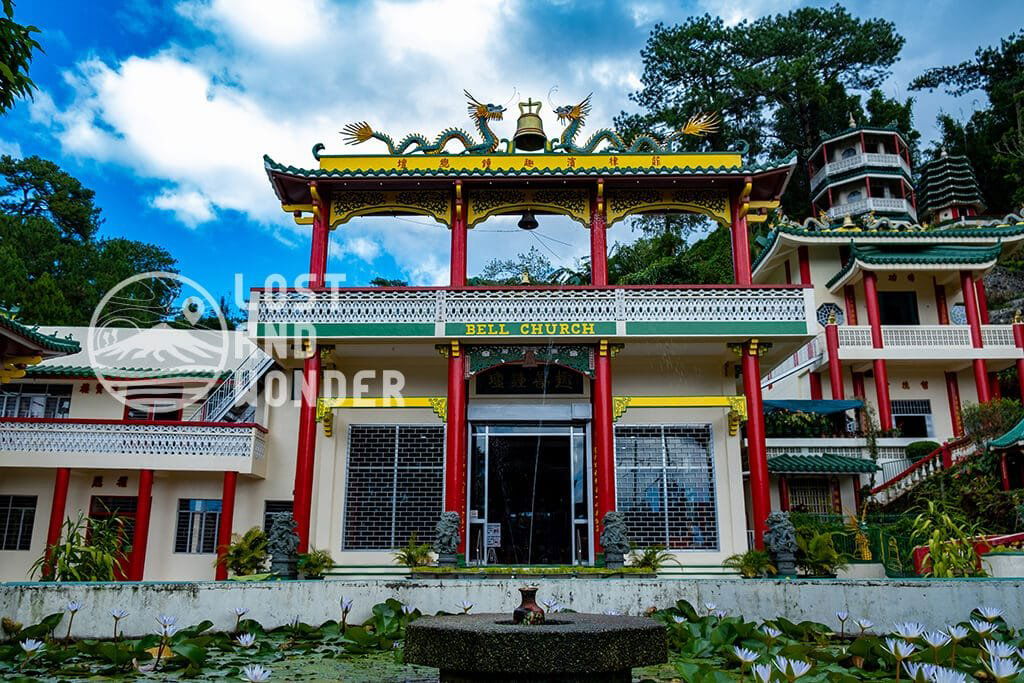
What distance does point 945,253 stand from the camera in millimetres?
23578

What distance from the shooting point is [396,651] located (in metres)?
6.43

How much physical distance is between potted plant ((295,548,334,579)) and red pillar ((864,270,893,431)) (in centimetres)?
1616

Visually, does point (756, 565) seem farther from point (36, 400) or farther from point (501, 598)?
point (36, 400)

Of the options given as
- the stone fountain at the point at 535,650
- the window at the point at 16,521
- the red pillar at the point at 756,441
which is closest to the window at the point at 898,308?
the red pillar at the point at 756,441

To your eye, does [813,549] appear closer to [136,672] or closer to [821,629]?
[821,629]

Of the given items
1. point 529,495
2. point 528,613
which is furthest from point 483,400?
point 528,613

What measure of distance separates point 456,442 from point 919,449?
1301 centimetres

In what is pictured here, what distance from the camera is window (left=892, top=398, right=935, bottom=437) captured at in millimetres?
23672

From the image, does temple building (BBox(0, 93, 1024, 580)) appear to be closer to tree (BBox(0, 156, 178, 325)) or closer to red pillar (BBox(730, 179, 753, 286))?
red pillar (BBox(730, 179, 753, 286))

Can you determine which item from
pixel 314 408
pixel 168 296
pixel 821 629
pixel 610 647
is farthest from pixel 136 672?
pixel 168 296

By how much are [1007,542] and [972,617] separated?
17.3ft

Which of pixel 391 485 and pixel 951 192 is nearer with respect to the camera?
pixel 391 485

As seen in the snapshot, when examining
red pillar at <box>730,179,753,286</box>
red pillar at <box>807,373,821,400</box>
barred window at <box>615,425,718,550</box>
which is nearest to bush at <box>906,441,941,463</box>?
red pillar at <box>807,373,821,400</box>

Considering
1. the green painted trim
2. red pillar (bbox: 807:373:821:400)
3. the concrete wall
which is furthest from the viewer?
red pillar (bbox: 807:373:821:400)
